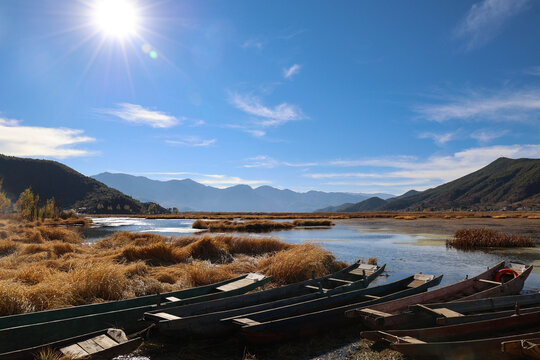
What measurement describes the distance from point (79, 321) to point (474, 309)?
982 cm

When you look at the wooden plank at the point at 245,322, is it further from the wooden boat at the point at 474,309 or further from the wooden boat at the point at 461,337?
the wooden boat at the point at 474,309

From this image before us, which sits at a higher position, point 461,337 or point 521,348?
point 521,348

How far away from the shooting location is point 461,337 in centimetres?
727

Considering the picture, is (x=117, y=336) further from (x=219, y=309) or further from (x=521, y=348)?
(x=521, y=348)

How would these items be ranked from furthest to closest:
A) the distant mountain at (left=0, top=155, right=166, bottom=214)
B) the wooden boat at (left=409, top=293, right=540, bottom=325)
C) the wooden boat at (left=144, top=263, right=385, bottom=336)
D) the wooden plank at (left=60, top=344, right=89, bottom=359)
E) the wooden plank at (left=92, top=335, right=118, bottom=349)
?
the distant mountain at (left=0, top=155, right=166, bottom=214) < the wooden boat at (left=409, top=293, right=540, bottom=325) < the wooden boat at (left=144, top=263, right=385, bottom=336) < the wooden plank at (left=92, top=335, right=118, bottom=349) < the wooden plank at (left=60, top=344, right=89, bottom=359)

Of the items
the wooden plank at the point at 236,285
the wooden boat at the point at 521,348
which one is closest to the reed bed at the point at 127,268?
the wooden plank at the point at 236,285

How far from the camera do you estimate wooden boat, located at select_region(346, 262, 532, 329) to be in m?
8.00

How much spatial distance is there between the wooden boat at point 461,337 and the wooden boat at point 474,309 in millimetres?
360

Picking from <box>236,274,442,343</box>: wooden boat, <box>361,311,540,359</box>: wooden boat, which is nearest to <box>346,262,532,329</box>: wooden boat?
<box>236,274,442,343</box>: wooden boat

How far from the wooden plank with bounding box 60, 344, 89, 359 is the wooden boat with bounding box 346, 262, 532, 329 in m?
5.89

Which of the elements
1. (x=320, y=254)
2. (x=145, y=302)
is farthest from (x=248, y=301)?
(x=320, y=254)

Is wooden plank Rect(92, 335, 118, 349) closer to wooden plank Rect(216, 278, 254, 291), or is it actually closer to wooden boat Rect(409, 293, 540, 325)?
wooden plank Rect(216, 278, 254, 291)

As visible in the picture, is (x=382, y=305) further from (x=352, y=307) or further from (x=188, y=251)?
(x=188, y=251)

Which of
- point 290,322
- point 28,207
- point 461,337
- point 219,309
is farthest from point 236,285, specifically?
point 28,207
